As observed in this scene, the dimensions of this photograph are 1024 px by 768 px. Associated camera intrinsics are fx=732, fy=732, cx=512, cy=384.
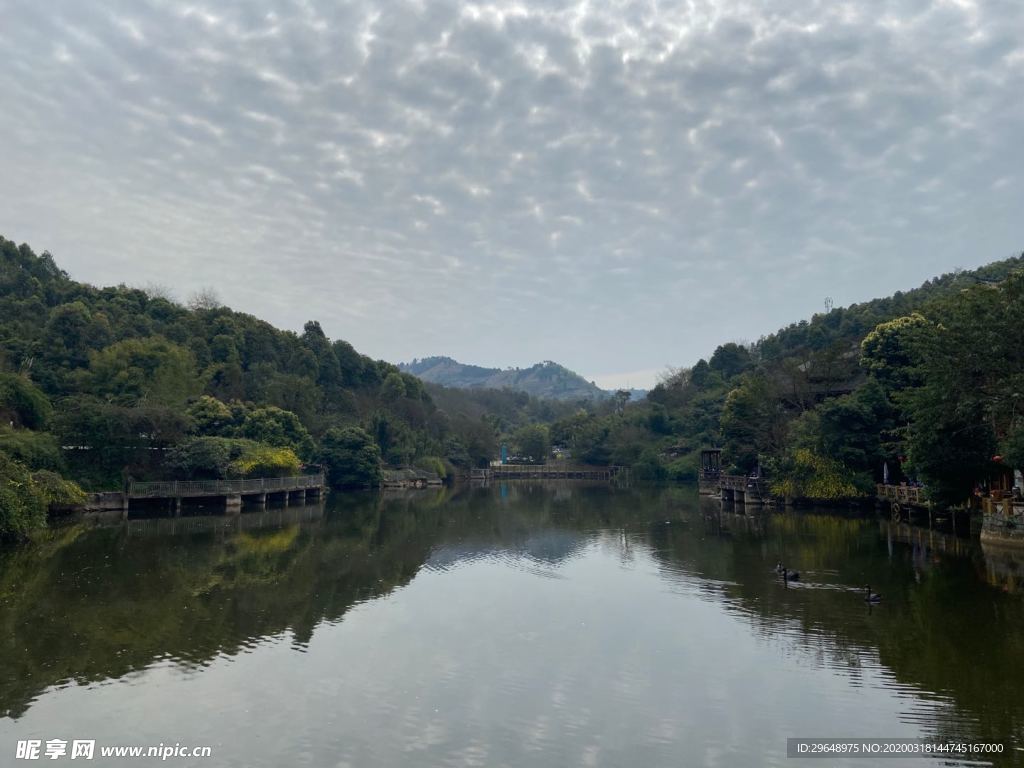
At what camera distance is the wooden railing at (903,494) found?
31625mm

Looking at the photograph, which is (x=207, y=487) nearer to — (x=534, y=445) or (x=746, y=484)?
(x=746, y=484)

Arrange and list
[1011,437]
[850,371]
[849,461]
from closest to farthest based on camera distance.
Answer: [1011,437]
[849,461]
[850,371]

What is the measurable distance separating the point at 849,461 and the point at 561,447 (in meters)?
70.9

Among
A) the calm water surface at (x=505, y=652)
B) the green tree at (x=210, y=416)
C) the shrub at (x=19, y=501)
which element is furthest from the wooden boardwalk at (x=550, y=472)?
the shrub at (x=19, y=501)

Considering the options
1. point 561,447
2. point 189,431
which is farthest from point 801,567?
point 561,447

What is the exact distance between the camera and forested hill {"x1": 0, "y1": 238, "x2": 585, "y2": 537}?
118 ft

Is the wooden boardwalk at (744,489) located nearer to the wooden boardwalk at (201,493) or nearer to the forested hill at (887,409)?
the forested hill at (887,409)

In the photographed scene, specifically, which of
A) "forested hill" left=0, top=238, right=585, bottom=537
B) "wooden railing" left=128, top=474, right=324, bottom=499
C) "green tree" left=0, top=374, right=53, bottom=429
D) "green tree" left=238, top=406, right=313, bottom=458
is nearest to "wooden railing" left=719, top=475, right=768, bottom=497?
"forested hill" left=0, top=238, right=585, bottom=537

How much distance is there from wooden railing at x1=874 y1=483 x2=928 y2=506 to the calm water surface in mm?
5554

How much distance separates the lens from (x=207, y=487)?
39.2 m

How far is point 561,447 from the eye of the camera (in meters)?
109

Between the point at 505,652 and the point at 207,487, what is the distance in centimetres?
3041

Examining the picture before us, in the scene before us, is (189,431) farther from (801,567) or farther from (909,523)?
(909,523)

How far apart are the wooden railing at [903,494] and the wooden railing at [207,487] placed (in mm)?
33601
